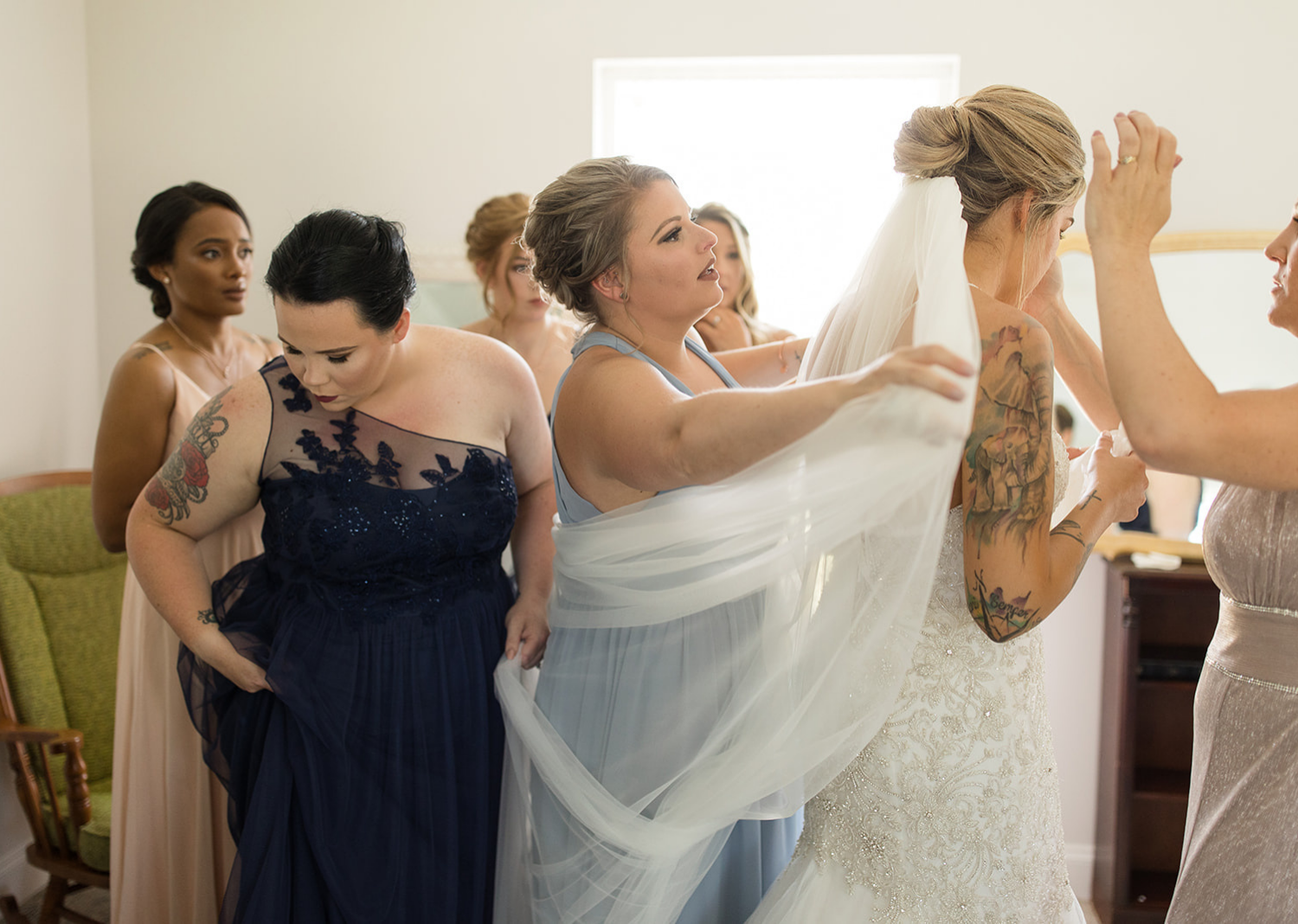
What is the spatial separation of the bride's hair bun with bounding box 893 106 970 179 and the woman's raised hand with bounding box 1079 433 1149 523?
49 centimetres

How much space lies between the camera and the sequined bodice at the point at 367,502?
1.64 m

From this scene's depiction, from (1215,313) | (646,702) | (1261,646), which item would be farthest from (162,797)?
(1215,313)

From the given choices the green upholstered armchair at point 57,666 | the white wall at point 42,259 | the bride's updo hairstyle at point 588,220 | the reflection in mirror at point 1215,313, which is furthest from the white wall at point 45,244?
the reflection in mirror at point 1215,313

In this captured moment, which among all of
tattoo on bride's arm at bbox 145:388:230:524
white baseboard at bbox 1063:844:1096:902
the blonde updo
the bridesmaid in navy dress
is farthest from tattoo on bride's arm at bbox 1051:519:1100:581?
white baseboard at bbox 1063:844:1096:902

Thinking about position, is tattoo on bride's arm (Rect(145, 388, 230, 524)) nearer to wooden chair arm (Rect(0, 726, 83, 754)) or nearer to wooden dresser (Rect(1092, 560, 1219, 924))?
wooden chair arm (Rect(0, 726, 83, 754))

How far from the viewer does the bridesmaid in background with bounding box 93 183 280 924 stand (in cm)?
202

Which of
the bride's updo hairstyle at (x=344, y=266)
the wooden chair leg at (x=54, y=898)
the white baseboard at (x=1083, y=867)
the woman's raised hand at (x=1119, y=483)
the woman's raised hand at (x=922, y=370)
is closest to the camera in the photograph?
the woman's raised hand at (x=922, y=370)

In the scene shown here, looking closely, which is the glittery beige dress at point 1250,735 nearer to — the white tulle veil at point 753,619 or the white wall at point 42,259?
the white tulle veil at point 753,619

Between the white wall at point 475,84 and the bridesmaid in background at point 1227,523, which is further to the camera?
the white wall at point 475,84

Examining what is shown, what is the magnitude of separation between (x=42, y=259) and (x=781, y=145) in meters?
2.40

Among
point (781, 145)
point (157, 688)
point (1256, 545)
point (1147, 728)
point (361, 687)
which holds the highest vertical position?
point (781, 145)

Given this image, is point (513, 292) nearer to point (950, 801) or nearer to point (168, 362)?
point (168, 362)

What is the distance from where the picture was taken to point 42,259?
299 cm

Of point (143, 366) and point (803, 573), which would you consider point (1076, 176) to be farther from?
point (143, 366)
